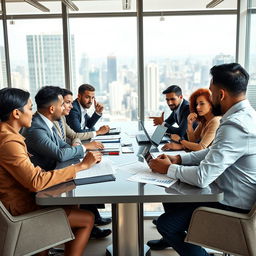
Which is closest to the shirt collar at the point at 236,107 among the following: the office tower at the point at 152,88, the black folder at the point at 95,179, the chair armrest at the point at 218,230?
the chair armrest at the point at 218,230

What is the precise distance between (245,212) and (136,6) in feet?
11.0

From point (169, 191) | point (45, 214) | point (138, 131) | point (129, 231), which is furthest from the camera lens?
point (138, 131)

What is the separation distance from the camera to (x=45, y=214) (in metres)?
1.56

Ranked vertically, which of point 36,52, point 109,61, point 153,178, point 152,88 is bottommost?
point 153,178

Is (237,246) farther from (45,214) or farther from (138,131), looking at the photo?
(138,131)

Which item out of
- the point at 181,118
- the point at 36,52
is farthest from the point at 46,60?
the point at 181,118

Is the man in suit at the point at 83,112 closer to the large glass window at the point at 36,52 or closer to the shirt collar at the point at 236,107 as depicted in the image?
the large glass window at the point at 36,52

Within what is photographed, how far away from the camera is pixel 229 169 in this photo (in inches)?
62.1

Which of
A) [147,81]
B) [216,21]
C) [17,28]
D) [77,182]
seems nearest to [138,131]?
[147,81]

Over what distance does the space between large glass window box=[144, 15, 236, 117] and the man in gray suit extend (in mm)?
2268

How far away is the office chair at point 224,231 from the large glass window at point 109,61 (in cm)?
294

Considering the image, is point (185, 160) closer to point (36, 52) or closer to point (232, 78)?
point (232, 78)

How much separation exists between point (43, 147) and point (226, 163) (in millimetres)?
1104

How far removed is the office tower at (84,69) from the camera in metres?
4.36
